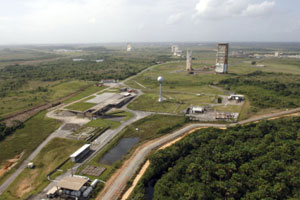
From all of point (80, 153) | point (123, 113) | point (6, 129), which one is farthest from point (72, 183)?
point (123, 113)

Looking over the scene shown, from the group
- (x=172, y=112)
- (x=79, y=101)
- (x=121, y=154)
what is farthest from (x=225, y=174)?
(x=79, y=101)

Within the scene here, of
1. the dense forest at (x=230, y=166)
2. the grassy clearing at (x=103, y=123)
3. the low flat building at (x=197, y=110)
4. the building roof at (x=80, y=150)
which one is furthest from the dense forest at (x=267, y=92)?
the building roof at (x=80, y=150)

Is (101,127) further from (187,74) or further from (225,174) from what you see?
(187,74)

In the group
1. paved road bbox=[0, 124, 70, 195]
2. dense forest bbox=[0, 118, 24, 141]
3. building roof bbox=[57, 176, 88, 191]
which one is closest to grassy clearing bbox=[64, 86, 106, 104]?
dense forest bbox=[0, 118, 24, 141]

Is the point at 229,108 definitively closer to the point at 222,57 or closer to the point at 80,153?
the point at 80,153

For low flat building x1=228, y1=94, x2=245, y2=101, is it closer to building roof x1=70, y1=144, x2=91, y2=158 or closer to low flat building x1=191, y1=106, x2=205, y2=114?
low flat building x1=191, y1=106, x2=205, y2=114

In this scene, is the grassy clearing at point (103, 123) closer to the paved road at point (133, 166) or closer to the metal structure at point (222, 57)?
the paved road at point (133, 166)
